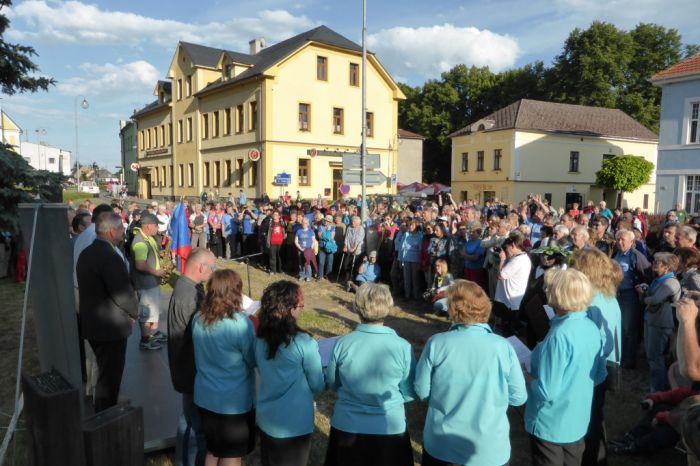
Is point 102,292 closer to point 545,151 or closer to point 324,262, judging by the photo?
point 324,262

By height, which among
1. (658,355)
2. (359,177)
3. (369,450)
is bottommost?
(658,355)

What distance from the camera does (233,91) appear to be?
3412cm

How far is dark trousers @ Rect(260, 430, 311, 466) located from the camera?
10.1ft

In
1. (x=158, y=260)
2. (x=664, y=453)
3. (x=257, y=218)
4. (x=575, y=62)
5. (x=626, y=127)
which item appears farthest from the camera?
(x=575, y=62)

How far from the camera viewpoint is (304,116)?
32.9m

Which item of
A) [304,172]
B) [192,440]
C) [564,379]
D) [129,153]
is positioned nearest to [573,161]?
[304,172]

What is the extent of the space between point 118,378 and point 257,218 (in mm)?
10687

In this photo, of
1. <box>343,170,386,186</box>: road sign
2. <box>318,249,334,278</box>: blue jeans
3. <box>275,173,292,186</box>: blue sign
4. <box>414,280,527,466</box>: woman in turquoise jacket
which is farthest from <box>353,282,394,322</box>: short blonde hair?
<box>275,173,292,186</box>: blue sign

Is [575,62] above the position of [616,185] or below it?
above

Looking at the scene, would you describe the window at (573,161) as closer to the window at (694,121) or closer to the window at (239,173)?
the window at (694,121)

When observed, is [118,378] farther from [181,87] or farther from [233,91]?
[181,87]

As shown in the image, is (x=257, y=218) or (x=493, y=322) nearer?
(x=493, y=322)

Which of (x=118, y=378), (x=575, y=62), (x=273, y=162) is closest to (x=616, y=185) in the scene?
(x=575, y=62)

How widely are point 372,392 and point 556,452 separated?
4.13 feet
